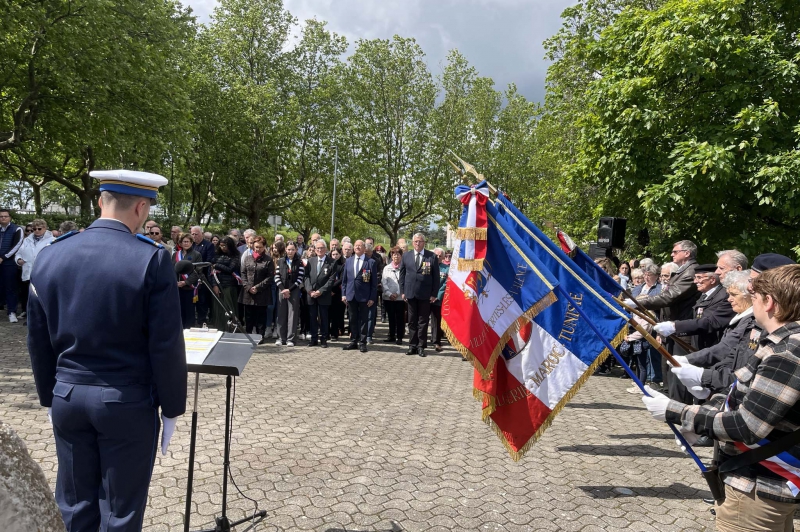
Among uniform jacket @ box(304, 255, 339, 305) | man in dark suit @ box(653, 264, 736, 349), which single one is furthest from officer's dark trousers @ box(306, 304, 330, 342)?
man in dark suit @ box(653, 264, 736, 349)

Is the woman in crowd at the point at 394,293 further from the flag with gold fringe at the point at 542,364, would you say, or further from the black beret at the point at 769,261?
the black beret at the point at 769,261

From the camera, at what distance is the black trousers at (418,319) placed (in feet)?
38.2

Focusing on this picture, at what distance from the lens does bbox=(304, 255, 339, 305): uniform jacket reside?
1180 centimetres

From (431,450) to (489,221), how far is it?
98.7 inches

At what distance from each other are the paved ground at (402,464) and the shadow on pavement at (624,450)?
13 millimetres

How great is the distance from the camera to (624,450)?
618 centimetres

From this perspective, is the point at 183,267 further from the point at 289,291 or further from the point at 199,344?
the point at 289,291

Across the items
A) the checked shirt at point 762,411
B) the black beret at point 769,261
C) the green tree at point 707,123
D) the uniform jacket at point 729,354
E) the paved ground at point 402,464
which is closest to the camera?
the checked shirt at point 762,411

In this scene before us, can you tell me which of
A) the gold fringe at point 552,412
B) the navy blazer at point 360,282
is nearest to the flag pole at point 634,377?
the gold fringe at point 552,412

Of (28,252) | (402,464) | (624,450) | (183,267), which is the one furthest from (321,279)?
(183,267)

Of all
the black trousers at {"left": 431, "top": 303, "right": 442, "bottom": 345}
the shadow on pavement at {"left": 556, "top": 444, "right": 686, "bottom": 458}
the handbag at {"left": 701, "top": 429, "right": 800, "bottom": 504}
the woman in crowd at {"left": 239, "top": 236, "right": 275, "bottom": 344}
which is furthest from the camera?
the black trousers at {"left": 431, "top": 303, "right": 442, "bottom": 345}

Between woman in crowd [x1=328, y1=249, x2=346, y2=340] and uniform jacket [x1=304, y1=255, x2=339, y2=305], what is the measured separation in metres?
0.11

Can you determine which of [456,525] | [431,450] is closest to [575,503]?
[456,525]

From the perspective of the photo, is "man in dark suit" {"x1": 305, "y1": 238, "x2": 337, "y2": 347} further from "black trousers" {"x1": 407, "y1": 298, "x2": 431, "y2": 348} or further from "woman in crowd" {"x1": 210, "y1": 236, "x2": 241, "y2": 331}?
"black trousers" {"x1": 407, "y1": 298, "x2": 431, "y2": 348}
